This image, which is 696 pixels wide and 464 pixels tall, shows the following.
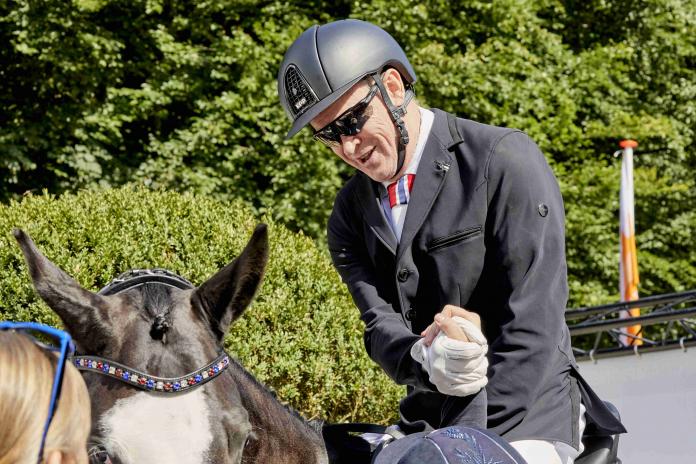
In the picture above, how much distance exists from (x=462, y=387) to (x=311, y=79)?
1102 mm

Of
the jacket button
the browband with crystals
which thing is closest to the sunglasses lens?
the jacket button

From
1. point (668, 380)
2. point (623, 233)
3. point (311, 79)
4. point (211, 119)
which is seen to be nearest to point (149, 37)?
point (211, 119)

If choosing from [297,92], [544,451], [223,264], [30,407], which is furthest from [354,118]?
[223,264]

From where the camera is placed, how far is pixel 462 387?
264cm

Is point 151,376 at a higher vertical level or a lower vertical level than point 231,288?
lower

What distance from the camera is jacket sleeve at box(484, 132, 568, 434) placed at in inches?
110

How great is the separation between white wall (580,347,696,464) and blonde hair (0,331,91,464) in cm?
694

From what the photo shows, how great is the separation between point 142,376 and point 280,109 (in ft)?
44.6

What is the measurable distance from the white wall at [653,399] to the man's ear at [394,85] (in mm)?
5726

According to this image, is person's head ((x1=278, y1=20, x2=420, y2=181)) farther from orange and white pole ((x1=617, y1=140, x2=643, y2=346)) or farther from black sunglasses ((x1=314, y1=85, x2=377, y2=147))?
orange and white pole ((x1=617, y1=140, x2=643, y2=346))

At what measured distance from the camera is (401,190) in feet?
10.3

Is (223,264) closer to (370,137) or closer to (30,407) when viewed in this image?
(370,137)

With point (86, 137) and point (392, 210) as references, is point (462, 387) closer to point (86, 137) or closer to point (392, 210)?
point (392, 210)

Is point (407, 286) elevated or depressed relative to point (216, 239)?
elevated
